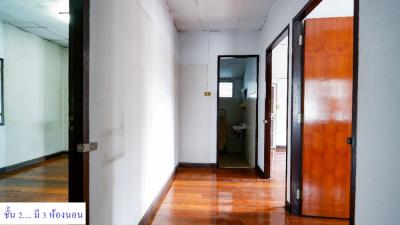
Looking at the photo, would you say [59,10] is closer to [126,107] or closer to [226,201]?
[126,107]

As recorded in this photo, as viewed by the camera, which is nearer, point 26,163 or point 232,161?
point 26,163

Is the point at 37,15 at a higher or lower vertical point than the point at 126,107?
higher

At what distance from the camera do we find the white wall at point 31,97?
397cm

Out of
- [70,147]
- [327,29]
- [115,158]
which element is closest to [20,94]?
[115,158]

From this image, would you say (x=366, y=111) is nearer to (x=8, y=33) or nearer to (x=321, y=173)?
(x=321, y=173)

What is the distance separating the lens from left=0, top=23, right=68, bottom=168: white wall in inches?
156

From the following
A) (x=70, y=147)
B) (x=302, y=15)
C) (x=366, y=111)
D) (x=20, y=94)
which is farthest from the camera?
(x=20, y=94)

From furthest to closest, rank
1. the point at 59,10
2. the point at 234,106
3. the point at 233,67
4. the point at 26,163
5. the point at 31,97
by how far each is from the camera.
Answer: the point at 234,106 → the point at 233,67 → the point at 31,97 → the point at 26,163 → the point at 59,10

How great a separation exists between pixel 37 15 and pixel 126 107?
3.16 meters

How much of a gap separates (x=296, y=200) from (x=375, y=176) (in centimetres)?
141

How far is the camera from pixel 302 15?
7.34 ft

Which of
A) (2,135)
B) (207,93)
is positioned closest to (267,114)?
(207,93)

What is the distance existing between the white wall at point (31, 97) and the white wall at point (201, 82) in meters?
3.01

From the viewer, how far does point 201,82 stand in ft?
14.3
